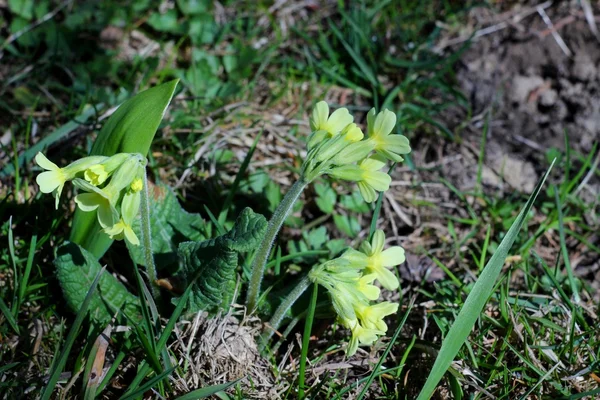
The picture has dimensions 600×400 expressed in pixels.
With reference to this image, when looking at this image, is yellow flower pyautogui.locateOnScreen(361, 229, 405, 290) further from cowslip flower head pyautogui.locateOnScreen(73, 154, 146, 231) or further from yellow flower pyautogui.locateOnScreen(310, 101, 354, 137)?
cowslip flower head pyautogui.locateOnScreen(73, 154, 146, 231)

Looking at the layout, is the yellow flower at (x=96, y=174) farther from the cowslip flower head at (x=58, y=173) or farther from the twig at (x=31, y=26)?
the twig at (x=31, y=26)

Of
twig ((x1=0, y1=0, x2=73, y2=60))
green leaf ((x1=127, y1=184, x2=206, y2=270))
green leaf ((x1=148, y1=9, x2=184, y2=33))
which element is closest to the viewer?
green leaf ((x1=127, y1=184, x2=206, y2=270))

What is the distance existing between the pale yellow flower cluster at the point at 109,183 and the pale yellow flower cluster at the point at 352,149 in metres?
0.50

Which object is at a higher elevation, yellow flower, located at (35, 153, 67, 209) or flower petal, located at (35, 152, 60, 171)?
flower petal, located at (35, 152, 60, 171)

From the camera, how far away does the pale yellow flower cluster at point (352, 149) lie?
6.10ft

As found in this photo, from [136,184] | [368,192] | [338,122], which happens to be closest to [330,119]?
[338,122]

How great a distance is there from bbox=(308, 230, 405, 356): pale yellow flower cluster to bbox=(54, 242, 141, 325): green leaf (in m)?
0.72

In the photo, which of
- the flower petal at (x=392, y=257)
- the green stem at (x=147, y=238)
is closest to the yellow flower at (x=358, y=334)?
the flower petal at (x=392, y=257)

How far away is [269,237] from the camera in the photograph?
198 cm

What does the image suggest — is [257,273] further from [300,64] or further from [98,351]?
[300,64]

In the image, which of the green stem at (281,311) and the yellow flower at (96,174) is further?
the green stem at (281,311)

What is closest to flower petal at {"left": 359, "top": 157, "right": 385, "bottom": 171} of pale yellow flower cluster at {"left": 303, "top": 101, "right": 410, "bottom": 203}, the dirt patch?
pale yellow flower cluster at {"left": 303, "top": 101, "right": 410, "bottom": 203}

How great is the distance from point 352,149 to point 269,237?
38 centimetres

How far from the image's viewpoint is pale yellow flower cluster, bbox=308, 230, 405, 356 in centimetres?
188
